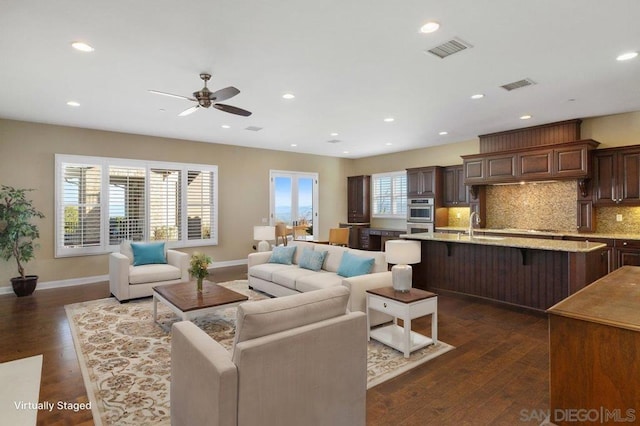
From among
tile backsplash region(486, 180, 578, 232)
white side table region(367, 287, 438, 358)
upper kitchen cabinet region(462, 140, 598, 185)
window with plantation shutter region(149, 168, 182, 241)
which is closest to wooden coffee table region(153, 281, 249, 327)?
white side table region(367, 287, 438, 358)

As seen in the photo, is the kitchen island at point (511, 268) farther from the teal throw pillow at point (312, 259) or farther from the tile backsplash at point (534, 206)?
the teal throw pillow at point (312, 259)

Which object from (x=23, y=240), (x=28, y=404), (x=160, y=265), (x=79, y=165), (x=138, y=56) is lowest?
(x=28, y=404)

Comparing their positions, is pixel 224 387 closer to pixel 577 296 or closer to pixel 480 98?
pixel 577 296

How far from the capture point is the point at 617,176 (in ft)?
18.4

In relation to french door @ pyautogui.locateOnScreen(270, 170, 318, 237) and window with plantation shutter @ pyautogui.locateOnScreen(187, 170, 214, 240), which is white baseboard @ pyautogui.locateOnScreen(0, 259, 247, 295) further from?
french door @ pyautogui.locateOnScreen(270, 170, 318, 237)

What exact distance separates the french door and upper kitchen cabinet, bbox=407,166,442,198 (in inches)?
107

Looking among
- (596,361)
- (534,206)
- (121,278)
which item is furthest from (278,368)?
(534,206)

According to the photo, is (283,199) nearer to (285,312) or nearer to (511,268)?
(511,268)

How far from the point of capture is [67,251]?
20.5 ft

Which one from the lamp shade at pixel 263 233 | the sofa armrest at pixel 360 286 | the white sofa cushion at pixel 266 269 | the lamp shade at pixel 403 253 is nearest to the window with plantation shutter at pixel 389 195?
the lamp shade at pixel 263 233

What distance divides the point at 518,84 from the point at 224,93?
11.9 feet

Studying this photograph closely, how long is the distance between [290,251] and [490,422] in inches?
151

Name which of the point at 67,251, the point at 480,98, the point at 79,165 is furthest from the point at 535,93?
the point at 67,251

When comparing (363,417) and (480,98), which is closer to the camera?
(363,417)
